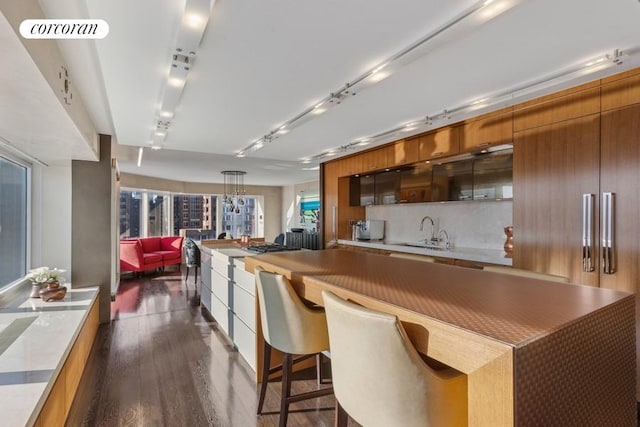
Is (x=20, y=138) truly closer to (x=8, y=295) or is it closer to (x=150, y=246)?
(x=8, y=295)

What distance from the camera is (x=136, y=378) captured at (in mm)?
2666

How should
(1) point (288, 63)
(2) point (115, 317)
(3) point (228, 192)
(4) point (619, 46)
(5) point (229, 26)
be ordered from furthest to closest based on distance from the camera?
(3) point (228, 192) < (2) point (115, 317) < (1) point (288, 63) < (4) point (619, 46) < (5) point (229, 26)

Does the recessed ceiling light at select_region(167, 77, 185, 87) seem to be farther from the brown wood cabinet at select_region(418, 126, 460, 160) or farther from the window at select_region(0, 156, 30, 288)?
the brown wood cabinet at select_region(418, 126, 460, 160)

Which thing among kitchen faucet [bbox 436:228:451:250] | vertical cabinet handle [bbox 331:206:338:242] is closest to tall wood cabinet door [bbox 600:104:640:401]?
kitchen faucet [bbox 436:228:451:250]

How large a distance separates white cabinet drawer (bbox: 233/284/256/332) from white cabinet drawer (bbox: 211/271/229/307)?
0.29 metres

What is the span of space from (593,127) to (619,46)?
0.69 m

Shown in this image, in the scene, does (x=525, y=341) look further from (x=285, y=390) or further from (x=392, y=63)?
(x=392, y=63)

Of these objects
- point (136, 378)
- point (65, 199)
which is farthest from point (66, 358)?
point (65, 199)

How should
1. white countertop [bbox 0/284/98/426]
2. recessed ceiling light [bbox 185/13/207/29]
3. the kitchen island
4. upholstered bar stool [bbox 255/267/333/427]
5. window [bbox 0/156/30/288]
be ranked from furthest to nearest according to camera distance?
1. window [bbox 0/156/30/288]
2. upholstered bar stool [bbox 255/267/333/427]
3. recessed ceiling light [bbox 185/13/207/29]
4. white countertop [bbox 0/284/98/426]
5. the kitchen island

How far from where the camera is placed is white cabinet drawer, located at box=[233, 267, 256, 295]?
2.65m

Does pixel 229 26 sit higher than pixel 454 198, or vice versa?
pixel 229 26

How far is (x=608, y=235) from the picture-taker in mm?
2428

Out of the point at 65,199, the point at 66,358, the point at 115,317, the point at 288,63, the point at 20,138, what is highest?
the point at 288,63

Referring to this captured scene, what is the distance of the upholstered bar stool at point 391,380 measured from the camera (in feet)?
3.26
